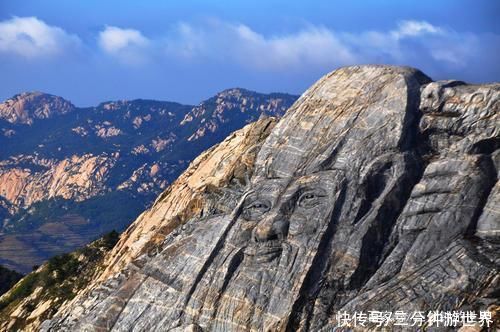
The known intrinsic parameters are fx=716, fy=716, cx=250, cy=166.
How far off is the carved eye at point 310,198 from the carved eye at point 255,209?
106 inches

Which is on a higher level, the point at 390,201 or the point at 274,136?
the point at 274,136

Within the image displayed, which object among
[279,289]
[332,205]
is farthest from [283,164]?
[279,289]

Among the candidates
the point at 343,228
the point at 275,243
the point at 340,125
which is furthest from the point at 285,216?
the point at 340,125

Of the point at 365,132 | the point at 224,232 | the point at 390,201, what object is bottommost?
the point at 224,232

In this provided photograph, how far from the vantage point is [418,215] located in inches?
1923

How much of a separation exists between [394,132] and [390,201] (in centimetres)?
529

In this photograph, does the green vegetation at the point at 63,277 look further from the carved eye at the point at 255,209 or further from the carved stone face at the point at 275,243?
the carved stone face at the point at 275,243

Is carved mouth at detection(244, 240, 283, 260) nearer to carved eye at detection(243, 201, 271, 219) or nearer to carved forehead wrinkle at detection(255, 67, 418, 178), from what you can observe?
carved eye at detection(243, 201, 271, 219)

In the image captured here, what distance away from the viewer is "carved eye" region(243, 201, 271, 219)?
5238cm

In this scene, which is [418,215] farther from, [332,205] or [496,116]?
[496,116]

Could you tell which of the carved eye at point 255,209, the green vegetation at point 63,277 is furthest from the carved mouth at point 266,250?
the green vegetation at point 63,277

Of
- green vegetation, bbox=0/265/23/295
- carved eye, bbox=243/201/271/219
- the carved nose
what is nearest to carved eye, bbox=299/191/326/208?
the carved nose

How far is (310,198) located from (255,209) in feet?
14.7

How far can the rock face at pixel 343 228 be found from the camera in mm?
46688
